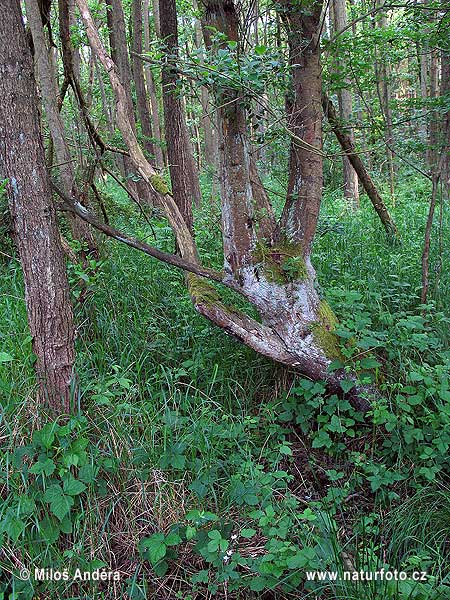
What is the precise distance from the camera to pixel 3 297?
4242mm

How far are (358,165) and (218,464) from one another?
3.87 meters

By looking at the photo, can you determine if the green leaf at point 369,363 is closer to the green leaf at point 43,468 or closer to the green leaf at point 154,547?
the green leaf at point 154,547

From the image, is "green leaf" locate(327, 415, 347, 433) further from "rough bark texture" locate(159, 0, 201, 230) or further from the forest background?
"rough bark texture" locate(159, 0, 201, 230)

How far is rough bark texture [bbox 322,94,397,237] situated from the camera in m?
5.08

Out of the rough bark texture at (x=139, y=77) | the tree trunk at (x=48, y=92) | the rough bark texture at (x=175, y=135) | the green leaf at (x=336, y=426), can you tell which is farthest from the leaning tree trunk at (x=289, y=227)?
the rough bark texture at (x=139, y=77)

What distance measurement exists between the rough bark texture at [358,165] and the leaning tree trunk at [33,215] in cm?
317

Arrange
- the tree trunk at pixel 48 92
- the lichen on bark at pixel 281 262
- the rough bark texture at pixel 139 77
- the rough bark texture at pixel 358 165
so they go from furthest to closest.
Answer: the rough bark texture at pixel 139 77 → the rough bark texture at pixel 358 165 → the tree trunk at pixel 48 92 → the lichen on bark at pixel 281 262

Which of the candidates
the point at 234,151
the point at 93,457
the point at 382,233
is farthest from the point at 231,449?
the point at 382,233

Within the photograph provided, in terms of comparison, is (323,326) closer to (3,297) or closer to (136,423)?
(136,423)

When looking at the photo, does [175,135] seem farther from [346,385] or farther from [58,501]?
[58,501]

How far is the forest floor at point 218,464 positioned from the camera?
2.41 m

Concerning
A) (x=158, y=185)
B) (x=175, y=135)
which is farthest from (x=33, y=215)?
(x=175, y=135)

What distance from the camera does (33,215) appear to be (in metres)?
2.59

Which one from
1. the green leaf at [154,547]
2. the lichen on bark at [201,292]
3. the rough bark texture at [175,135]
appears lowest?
the green leaf at [154,547]
